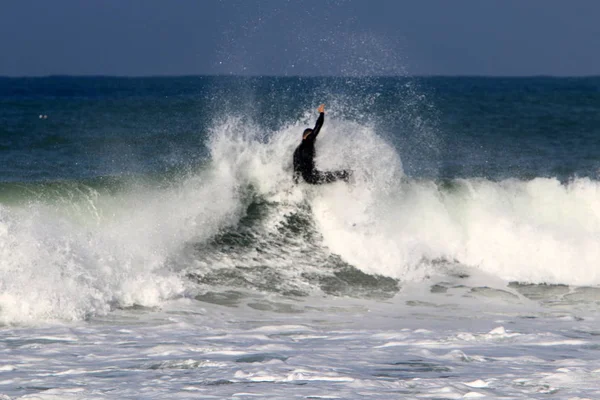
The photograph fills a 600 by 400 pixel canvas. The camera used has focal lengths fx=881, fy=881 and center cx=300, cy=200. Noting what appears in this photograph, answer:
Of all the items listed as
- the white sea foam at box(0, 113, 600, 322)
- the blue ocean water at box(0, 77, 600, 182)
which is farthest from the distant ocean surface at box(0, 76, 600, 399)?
the blue ocean water at box(0, 77, 600, 182)

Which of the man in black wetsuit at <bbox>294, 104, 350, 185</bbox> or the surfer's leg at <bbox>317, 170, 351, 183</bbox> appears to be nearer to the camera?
the man in black wetsuit at <bbox>294, 104, 350, 185</bbox>

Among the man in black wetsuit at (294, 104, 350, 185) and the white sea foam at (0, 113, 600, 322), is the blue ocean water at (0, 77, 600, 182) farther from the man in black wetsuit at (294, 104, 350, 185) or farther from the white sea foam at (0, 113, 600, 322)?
the man in black wetsuit at (294, 104, 350, 185)

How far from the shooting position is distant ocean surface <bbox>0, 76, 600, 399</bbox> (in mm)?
7508

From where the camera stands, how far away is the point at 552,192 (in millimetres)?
16219

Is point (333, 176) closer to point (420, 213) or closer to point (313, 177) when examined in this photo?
point (313, 177)

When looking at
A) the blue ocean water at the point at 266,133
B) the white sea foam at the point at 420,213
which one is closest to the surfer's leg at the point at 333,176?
the white sea foam at the point at 420,213

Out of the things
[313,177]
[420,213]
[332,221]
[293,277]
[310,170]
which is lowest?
[293,277]

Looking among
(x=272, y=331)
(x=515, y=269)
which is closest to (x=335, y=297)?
(x=272, y=331)

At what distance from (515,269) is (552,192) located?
3172 millimetres

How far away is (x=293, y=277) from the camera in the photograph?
1266cm

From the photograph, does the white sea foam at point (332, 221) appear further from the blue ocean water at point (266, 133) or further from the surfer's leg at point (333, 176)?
the blue ocean water at point (266, 133)

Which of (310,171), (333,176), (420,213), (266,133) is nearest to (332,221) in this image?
(333,176)

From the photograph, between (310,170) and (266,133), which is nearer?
(310,170)

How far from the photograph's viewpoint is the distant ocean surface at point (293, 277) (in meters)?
7.51
